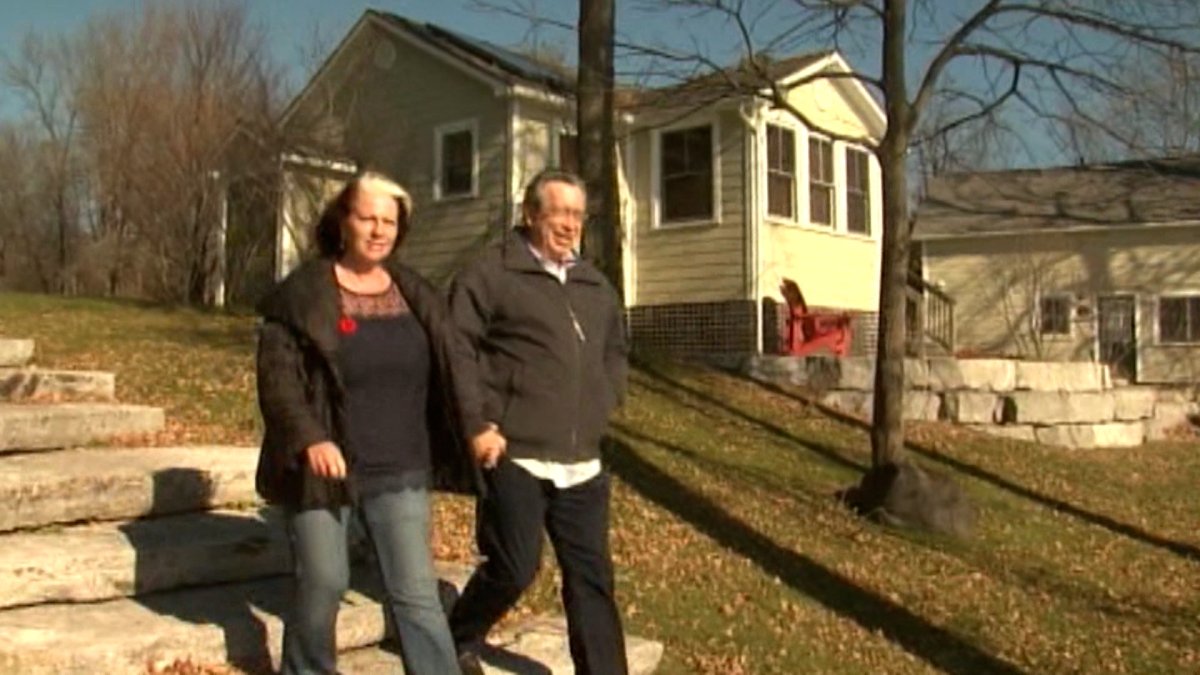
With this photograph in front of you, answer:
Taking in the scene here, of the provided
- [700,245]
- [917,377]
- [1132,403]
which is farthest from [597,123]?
[1132,403]

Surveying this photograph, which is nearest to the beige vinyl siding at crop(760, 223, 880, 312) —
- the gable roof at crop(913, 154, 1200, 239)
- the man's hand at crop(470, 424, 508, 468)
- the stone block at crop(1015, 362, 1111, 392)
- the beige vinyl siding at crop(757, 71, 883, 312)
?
the beige vinyl siding at crop(757, 71, 883, 312)

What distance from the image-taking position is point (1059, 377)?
1700 centimetres

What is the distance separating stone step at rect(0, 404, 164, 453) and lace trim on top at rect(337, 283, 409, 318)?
10.2ft

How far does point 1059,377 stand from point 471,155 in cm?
993

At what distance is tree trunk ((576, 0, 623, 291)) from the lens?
14.1 metres

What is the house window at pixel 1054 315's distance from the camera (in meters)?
28.0

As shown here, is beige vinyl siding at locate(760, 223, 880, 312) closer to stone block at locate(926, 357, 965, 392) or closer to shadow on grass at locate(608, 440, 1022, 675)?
stone block at locate(926, 357, 965, 392)

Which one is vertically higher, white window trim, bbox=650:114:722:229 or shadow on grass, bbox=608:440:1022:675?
white window trim, bbox=650:114:722:229

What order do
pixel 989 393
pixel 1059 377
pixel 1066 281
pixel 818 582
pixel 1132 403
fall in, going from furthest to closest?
pixel 1066 281, pixel 1132 403, pixel 1059 377, pixel 989 393, pixel 818 582

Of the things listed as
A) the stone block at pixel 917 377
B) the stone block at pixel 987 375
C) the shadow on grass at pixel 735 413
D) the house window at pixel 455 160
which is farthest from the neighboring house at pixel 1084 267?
the shadow on grass at pixel 735 413

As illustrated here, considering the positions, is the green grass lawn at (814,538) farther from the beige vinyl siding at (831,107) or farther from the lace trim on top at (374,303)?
the beige vinyl siding at (831,107)

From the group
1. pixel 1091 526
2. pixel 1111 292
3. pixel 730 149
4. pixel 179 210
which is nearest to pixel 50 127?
pixel 179 210

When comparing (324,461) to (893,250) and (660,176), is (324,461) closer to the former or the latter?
(893,250)

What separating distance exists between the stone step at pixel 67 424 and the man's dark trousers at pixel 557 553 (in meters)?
2.95
